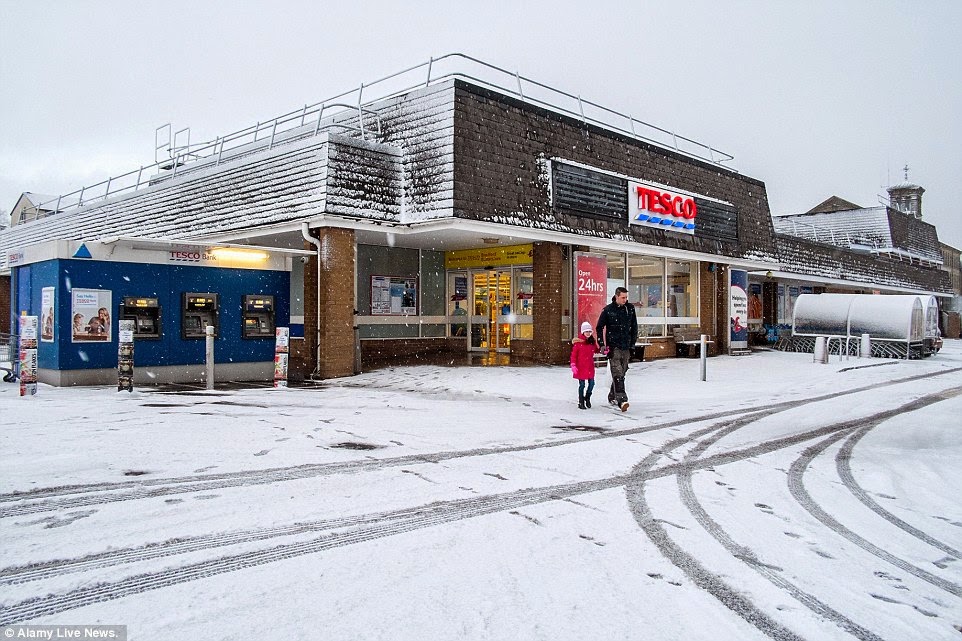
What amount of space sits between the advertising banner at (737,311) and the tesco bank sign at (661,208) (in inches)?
163

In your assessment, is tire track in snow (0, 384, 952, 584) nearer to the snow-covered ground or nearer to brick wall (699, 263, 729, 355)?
the snow-covered ground

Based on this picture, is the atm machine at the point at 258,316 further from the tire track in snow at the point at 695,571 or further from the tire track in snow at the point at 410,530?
the tire track in snow at the point at 695,571

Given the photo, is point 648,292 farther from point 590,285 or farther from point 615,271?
point 590,285

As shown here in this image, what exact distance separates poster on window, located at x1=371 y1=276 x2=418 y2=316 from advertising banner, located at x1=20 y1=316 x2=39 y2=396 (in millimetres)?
10037

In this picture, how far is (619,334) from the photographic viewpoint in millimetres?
10891

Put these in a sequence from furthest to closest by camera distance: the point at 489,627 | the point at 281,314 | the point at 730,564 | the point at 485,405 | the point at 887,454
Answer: the point at 281,314
the point at 485,405
the point at 887,454
the point at 730,564
the point at 489,627


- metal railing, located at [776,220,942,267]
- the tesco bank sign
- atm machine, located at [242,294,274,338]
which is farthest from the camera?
metal railing, located at [776,220,942,267]

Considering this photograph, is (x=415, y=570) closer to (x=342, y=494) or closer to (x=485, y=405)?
(x=342, y=494)

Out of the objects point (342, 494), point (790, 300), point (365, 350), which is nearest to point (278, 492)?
point (342, 494)

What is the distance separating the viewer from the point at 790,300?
35.8 m

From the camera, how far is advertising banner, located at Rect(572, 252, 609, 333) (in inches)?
753

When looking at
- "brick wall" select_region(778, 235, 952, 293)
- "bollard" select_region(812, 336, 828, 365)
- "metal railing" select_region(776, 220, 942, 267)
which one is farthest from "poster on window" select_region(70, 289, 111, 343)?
"metal railing" select_region(776, 220, 942, 267)

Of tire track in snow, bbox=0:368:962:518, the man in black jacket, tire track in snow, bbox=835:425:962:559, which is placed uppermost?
the man in black jacket

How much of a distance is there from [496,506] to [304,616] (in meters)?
2.31
